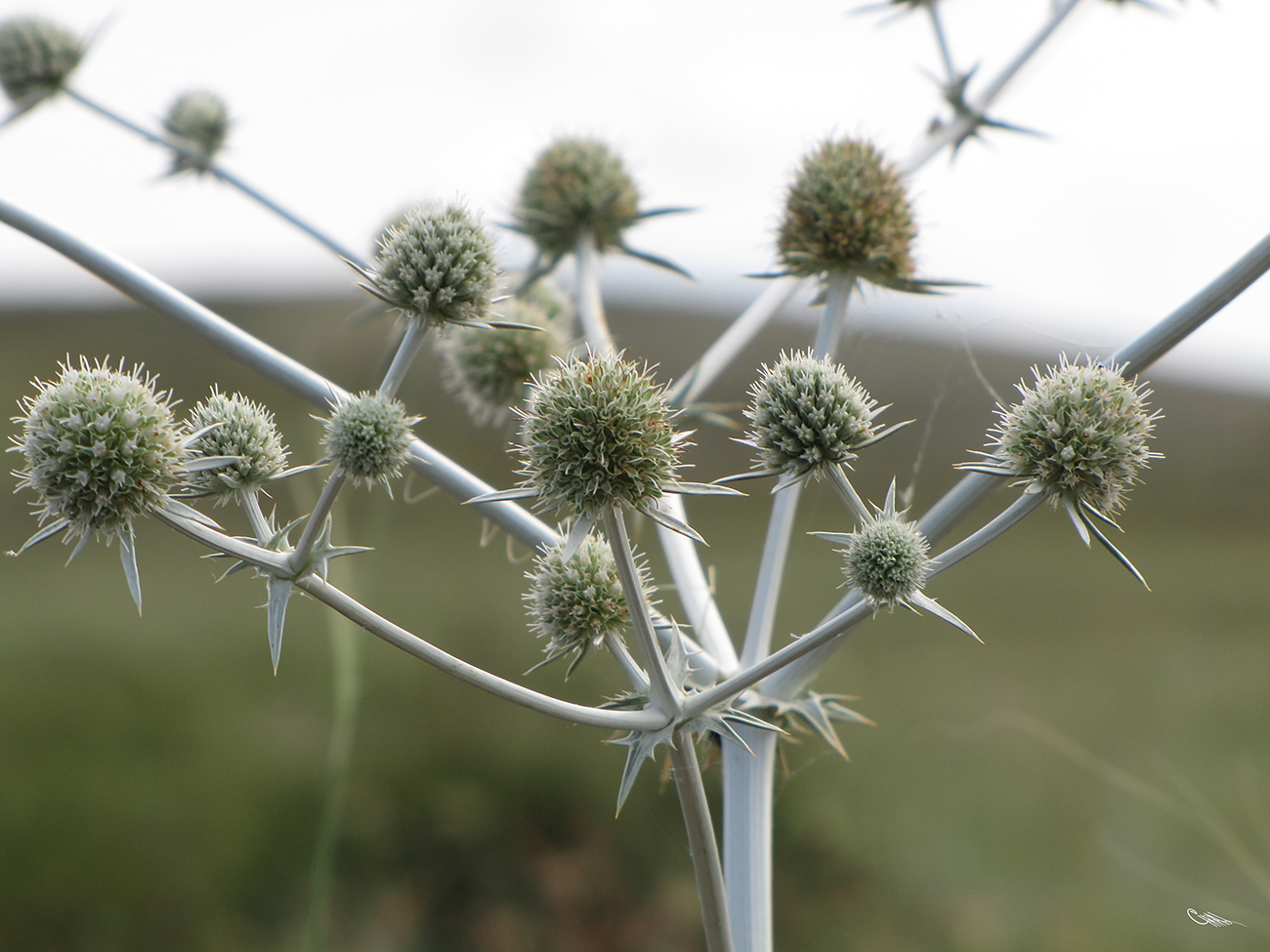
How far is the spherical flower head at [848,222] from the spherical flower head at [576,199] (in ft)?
1.64

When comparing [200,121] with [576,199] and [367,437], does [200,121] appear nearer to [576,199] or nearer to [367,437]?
[576,199]

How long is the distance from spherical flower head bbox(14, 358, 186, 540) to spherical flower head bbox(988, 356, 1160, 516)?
0.91 m

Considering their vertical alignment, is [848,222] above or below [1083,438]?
above

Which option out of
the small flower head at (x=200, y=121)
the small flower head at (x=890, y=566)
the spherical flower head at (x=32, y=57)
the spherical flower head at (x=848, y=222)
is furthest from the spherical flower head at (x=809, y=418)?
the spherical flower head at (x=32, y=57)

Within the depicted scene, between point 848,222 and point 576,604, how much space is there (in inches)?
33.4

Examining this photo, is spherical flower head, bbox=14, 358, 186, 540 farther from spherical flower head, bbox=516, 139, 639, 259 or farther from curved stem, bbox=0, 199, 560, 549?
spherical flower head, bbox=516, 139, 639, 259

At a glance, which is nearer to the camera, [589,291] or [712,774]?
[712,774]

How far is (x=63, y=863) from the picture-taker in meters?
2.87

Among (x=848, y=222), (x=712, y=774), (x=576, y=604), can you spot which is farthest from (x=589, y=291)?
(x=712, y=774)

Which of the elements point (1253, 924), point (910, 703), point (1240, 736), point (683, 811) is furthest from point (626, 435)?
point (910, 703)

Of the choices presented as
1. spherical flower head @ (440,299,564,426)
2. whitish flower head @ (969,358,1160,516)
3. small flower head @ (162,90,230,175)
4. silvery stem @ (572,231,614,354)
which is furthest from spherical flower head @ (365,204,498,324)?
small flower head @ (162,90,230,175)

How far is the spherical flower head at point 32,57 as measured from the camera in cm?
187

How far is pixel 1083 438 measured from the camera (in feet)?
2.75

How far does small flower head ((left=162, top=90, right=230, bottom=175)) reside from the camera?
1929mm
